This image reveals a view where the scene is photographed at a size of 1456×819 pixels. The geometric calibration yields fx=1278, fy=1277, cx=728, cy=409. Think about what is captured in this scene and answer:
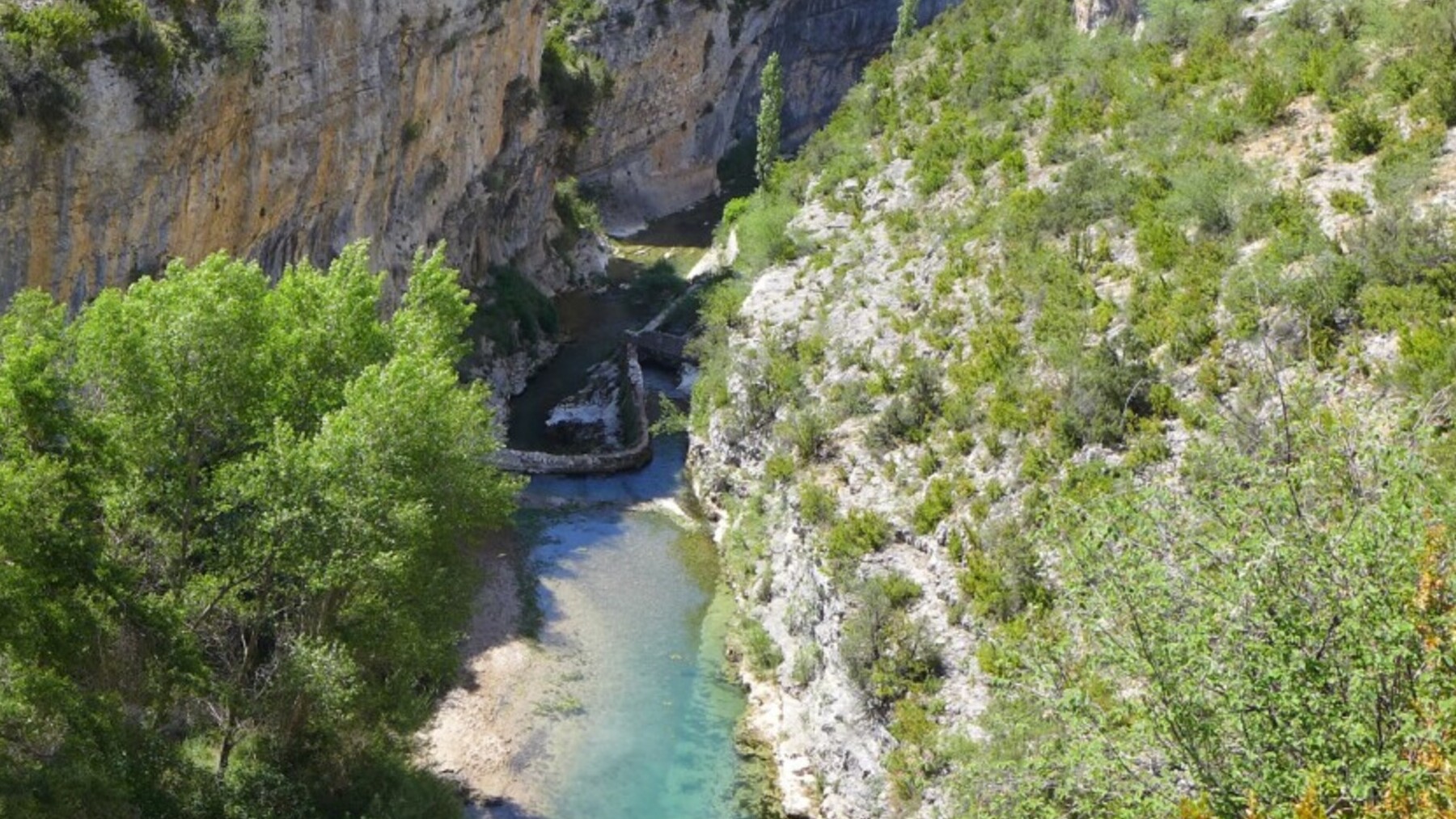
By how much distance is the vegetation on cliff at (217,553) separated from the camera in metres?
15.4

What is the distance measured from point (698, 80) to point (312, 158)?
4220cm

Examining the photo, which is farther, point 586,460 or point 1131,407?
point 586,460

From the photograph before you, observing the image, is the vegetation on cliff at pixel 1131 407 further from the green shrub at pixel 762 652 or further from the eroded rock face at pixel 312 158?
the eroded rock face at pixel 312 158

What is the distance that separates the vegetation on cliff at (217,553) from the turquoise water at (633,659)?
11.8 feet

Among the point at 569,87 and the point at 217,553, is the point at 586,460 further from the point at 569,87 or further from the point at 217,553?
the point at 569,87

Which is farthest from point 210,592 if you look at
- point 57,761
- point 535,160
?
point 535,160

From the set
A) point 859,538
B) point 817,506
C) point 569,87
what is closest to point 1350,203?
point 859,538

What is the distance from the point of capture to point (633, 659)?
2633 centimetres

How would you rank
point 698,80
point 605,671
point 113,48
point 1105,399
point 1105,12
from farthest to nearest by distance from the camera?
point 698,80 → point 1105,12 → point 605,671 → point 113,48 → point 1105,399

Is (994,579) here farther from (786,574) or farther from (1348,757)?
(1348,757)

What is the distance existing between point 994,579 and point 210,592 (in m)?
11.4

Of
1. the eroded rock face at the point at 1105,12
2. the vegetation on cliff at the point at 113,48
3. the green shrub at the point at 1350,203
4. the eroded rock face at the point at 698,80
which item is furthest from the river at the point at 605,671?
the eroded rock face at the point at 698,80

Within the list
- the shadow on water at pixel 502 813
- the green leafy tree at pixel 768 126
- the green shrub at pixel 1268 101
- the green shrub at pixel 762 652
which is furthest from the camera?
the green leafy tree at pixel 768 126

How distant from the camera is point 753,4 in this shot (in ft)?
245
